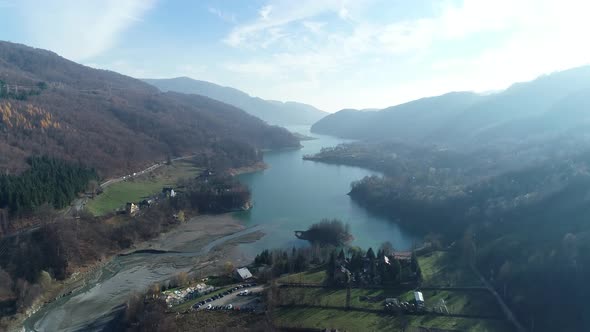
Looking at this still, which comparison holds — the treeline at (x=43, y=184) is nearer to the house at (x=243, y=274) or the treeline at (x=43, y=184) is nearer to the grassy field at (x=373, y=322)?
the house at (x=243, y=274)

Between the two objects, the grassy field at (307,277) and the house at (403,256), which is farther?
the house at (403,256)

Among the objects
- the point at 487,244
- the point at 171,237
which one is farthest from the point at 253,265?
the point at 487,244

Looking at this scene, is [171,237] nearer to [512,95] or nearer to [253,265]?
[253,265]

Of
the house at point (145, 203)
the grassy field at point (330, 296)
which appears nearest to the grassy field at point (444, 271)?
the grassy field at point (330, 296)

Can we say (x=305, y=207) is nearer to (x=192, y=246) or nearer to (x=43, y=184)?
(x=192, y=246)

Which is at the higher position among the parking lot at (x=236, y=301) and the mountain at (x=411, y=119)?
the mountain at (x=411, y=119)

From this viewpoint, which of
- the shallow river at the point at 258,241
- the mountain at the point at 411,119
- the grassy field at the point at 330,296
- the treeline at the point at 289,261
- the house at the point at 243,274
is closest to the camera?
the grassy field at the point at 330,296
